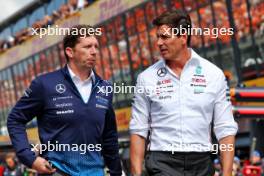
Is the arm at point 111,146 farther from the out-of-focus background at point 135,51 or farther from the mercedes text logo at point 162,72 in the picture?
the out-of-focus background at point 135,51

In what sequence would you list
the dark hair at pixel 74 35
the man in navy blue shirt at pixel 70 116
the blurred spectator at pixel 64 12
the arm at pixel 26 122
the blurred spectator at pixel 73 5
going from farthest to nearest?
the blurred spectator at pixel 64 12 < the blurred spectator at pixel 73 5 < the dark hair at pixel 74 35 < the man in navy blue shirt at pixel 70 116 < the arm at pixel 26 122

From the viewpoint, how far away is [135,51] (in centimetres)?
3095

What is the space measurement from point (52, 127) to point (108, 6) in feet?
90.9

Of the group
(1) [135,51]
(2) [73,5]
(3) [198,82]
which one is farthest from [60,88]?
(2) [73,5]

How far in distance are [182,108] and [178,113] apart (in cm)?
5

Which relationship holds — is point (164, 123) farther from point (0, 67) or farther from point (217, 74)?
point (0, 67)

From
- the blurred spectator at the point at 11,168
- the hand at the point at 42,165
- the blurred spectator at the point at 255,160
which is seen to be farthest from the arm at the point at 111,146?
the blurred spectator at the point at 255,160

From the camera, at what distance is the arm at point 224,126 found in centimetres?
556

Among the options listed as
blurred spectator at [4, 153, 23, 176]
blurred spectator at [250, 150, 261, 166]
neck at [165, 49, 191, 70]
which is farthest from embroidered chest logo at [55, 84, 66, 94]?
blurred spectator at [250, 150, 261, 166]

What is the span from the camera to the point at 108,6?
33.4 metres

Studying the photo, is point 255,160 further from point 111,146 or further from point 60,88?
point 60,88

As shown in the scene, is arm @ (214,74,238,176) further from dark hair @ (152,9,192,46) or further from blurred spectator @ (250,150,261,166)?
blurred spectator @ (250,150,261,166)

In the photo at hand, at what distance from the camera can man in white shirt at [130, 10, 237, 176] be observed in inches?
221

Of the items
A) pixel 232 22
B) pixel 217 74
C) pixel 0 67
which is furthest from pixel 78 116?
pixel 0 67
